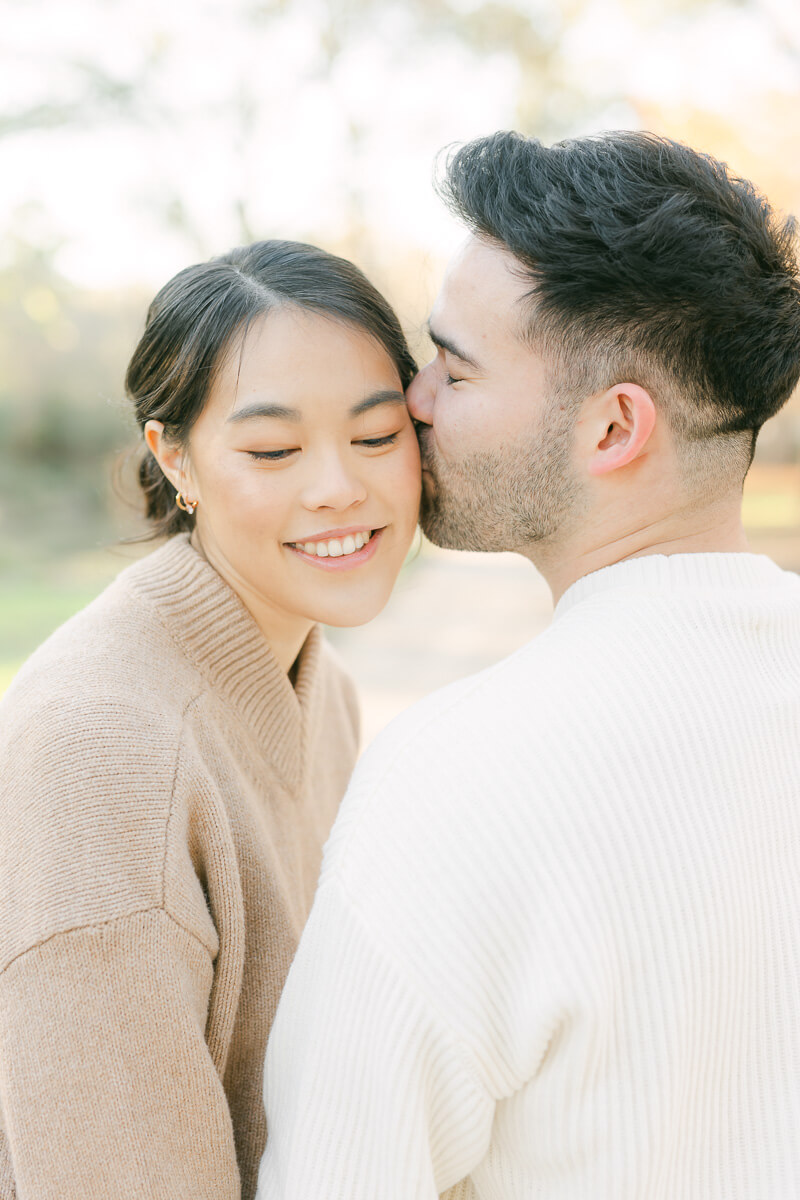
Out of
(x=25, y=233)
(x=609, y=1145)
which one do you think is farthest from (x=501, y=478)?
(x=25, y=233)

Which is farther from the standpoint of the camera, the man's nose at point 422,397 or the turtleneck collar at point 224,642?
the man's nose at point 422,397

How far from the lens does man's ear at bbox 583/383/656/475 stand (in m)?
1.55

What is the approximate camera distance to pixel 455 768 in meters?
1.18

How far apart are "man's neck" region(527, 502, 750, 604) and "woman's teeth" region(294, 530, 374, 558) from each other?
417 mm

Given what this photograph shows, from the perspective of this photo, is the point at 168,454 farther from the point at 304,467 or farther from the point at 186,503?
the point at 304,467

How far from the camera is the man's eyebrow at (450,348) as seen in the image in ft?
5.64

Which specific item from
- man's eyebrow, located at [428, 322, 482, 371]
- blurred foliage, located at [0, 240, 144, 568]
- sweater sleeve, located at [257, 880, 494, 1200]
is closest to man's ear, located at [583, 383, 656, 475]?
man's eyebrow, located at [428, 322, 482, 371]

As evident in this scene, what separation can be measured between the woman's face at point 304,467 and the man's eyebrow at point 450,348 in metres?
0.10

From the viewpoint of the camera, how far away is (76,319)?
42.1ft

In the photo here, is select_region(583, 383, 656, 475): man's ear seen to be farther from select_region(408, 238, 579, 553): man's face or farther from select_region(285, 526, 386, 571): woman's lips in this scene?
select_region(285, 526, 386, 571): woman's lips

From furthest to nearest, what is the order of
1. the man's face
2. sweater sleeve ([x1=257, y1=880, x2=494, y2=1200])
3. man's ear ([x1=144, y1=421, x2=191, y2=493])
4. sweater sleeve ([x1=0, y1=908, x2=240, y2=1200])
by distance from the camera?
1. man's ear ([x1=144, y1=421, x2=191, y2=493])
2. the man's face
3. sweater sleeve ([x1=0, y1=908, x2=240, y2=1200])
4. sweater sleeve ([x1=257, y1=880, x2=494, y2=1200])

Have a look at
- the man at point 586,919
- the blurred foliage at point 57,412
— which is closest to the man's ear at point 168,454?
the man at point 586,919

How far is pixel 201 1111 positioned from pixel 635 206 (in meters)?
1.46

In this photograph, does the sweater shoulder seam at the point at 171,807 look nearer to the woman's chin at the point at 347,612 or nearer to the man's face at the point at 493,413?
the woman's chin at the point at 347,612
